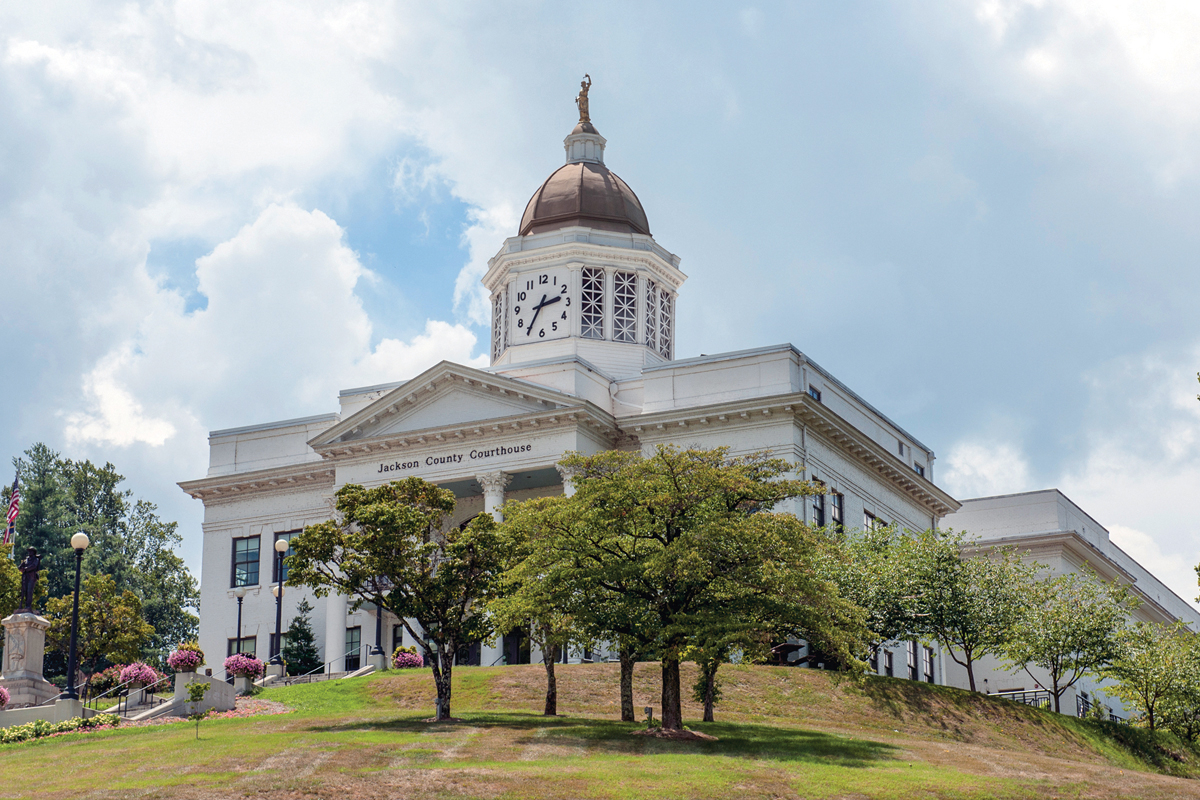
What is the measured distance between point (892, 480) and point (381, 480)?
867 inches

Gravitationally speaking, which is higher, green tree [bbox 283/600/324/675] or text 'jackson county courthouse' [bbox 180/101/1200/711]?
text 'jackson county courthouse' [bbox 180/101/1200/711]

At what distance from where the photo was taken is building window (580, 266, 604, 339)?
212 feet

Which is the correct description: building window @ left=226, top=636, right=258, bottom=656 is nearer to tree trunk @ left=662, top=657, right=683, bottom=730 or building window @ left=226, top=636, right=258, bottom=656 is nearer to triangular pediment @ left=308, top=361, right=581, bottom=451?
triangular pediment @ left=308, top=361, right=581, bottom=451

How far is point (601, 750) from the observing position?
30.4 metres

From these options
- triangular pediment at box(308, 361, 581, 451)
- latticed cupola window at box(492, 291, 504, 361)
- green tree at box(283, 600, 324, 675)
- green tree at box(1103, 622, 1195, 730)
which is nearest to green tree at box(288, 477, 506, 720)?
triangular pediment at box(308, 361, 581, 451)

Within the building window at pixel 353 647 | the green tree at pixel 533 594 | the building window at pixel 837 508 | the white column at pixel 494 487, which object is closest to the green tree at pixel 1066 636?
the building window at pixel 837 508

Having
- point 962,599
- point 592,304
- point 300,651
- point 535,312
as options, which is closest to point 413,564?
point 962,599

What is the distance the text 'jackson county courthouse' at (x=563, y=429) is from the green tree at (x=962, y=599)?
21.9 ft

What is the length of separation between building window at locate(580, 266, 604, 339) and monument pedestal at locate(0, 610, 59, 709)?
28365mm

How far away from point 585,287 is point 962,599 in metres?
24.5

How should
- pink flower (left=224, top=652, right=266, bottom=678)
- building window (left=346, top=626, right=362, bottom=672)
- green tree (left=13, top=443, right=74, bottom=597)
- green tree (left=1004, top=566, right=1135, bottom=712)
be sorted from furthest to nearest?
green tree (left=13, top=443, right=74, bottom=597)
building window (left=346, top=626, right=362, bottom=672)
green tree (left=1004, top=566, right=1135, bottom=712)
pink flower (left=224, top=652, right=266, bottom=678)

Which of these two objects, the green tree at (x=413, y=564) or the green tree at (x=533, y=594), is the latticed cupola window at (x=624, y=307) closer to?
the green tree at (x=533, y=594)

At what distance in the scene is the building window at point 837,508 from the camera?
57188mm

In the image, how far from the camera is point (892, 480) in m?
63.2
